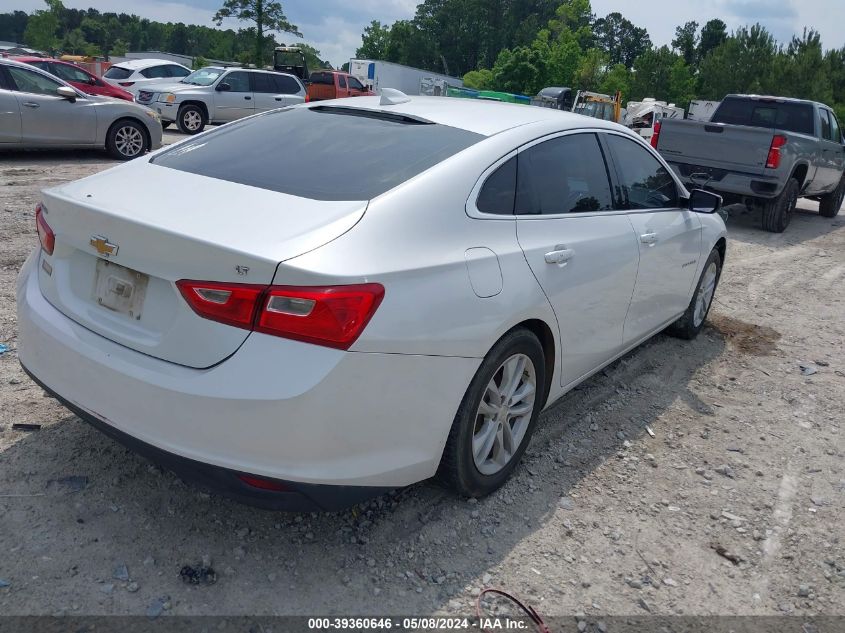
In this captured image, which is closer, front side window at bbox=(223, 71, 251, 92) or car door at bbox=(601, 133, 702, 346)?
car door at bbox=(601, 133, 702, 346)

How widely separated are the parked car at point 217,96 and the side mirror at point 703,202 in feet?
48.6

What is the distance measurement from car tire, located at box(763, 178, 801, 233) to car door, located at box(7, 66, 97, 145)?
1031 cm

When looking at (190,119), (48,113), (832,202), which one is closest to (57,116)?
(48,113)

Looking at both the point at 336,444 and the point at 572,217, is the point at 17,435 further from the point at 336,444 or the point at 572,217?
the point at 572,217

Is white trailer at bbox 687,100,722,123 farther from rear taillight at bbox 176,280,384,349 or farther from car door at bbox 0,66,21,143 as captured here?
rear taillight at bbox 176,280,384,349

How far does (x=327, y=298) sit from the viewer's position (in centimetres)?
233

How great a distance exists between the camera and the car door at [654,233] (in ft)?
13.8

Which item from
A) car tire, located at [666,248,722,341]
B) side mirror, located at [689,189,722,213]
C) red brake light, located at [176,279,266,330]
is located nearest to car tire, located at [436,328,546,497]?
red brake light, located at [176,279,266,330]

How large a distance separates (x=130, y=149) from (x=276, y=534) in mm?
10603

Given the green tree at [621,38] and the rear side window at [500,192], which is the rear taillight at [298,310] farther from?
the green tree at [621,38]

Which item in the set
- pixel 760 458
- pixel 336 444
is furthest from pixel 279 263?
pixel 760 458

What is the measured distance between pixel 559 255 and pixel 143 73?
20521 millimetres

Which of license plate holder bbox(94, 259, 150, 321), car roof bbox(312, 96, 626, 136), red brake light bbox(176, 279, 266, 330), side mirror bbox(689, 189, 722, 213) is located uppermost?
car roof bbox(312, 96, 626, 136)

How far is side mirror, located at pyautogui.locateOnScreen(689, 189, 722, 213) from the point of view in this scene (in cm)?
475
